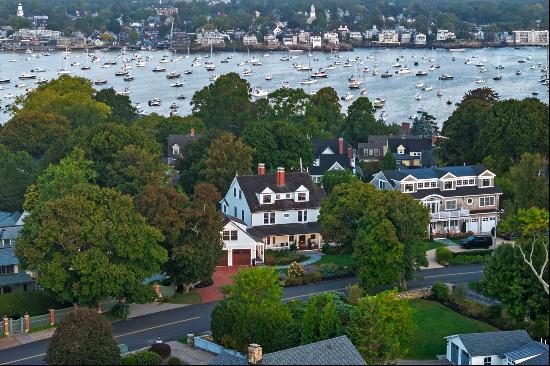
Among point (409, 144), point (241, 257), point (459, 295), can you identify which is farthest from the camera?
point (409, 144)

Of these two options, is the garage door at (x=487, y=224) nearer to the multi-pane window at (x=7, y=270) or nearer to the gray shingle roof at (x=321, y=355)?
the multi-pane window at (x=7, y=270)

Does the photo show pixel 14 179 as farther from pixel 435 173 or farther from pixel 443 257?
pixel 443 257

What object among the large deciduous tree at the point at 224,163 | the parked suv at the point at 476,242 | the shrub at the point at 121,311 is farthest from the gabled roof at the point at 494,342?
the large deciduous tree at the point at 224,163

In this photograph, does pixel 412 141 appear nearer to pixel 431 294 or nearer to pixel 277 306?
pixel 431 294

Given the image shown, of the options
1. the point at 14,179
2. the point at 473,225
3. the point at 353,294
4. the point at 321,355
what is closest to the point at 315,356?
the point at 321,355

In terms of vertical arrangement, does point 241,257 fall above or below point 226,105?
below

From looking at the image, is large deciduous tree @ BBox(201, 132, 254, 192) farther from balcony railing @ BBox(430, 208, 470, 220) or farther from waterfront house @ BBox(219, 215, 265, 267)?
balcony railing @ BBox(430, 208, 470, 220)

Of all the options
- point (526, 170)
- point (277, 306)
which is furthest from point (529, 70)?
point (277, 306)
